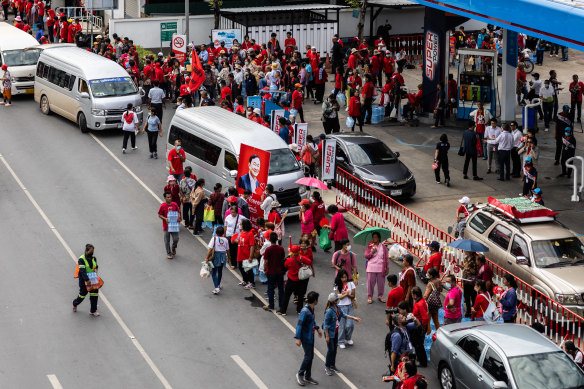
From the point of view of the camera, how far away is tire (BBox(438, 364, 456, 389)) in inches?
628

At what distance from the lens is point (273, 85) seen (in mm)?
33219

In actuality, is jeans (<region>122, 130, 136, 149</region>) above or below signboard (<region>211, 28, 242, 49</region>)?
below

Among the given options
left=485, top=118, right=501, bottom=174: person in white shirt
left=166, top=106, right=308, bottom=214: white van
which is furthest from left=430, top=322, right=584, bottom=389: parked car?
left=485, top=118, right=501, bottom=174: person in white shirt

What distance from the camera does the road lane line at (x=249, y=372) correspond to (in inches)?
651

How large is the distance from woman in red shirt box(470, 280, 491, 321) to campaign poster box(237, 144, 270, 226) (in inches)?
246

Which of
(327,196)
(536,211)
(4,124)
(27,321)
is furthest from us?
(4,124)

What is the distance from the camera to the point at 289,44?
39.6 meters

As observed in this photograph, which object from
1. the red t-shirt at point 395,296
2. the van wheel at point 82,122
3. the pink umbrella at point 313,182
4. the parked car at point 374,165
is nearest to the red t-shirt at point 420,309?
the red t-shirt at point 395,296

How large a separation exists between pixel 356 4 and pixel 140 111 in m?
14.4

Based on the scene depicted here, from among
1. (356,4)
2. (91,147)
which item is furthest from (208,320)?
(356,4)

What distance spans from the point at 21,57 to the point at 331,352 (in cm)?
2336

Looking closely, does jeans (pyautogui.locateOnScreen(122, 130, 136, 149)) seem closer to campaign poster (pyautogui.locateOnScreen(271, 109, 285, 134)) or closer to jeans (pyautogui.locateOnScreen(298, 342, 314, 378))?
campaign poster (pyautogui.locateOnScreen(271, 109, 285, 134))

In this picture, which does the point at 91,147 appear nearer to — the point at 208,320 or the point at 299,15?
the point at 208,320

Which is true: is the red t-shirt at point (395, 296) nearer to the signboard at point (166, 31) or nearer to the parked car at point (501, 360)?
the parked car at point (501, 360)
